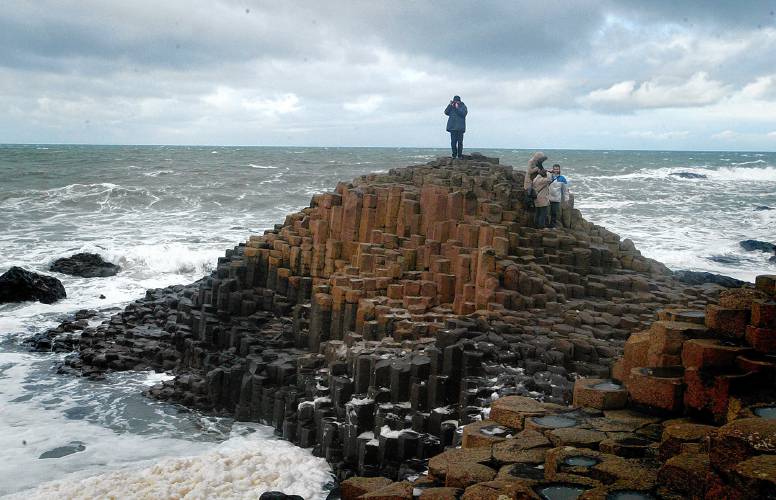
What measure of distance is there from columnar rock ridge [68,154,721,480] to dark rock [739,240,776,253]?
42.6ft

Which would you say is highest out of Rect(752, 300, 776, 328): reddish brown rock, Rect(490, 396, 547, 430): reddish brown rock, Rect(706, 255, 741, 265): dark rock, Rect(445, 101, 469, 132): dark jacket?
Rect(445, 101, 469, 132): dark jacket

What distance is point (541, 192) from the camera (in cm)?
1125

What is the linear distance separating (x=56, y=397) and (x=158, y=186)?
2737 cm

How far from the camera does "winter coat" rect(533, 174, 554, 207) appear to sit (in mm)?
11141

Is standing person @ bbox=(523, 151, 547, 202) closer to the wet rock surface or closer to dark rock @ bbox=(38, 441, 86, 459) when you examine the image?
dark rock @ bbox=(38, 441, 86, 459)

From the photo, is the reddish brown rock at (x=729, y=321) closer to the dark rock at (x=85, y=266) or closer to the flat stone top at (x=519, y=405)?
the flat stone top at (x=519, y=405)

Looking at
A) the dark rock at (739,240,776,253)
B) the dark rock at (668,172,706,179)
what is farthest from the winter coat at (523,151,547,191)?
the dark rock at (668,172,706,179)

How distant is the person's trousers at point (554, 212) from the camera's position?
11.6 meters

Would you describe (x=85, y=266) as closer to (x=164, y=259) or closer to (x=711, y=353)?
(x=164, y=259)

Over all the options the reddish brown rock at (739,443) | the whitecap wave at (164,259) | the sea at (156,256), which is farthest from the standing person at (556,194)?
the whitecap wave at (164,259)

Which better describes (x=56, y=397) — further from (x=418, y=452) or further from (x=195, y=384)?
(x=418, y=452)

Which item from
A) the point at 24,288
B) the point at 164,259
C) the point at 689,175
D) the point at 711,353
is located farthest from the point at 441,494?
the point at 689,175

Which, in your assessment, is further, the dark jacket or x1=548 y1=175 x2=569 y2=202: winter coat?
the dark jacket

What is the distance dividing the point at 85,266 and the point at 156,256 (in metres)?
1.93
